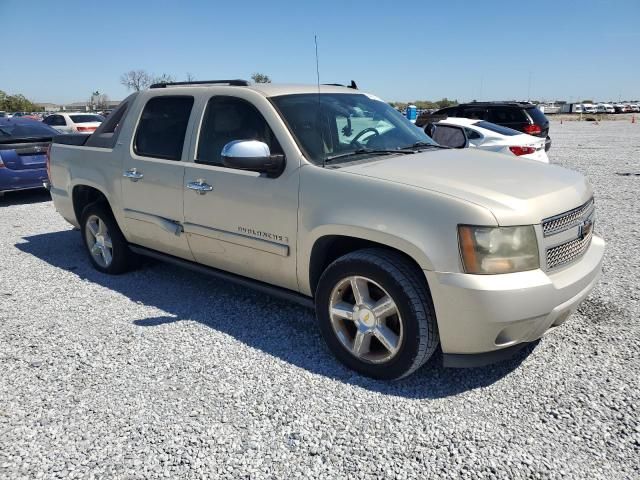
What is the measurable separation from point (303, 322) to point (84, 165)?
2.86m

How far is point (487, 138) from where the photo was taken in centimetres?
946

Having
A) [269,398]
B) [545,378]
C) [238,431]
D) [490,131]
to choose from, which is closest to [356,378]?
[269,398]

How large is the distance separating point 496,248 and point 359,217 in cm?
80

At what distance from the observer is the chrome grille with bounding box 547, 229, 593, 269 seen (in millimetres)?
2881

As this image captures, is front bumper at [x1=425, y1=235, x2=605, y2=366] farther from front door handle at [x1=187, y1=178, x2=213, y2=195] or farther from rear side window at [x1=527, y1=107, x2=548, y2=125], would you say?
rear side window at [x1=527, y1=107, x2=548, y2=125]

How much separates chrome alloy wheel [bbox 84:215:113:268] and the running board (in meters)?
0.38

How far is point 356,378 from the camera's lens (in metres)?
3.20

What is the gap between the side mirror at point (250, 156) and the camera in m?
3.30

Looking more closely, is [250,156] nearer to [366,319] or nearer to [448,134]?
[366,319]

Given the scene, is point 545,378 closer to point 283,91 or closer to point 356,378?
point 356,378

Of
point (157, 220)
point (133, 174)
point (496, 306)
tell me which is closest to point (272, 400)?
point (496, 306)

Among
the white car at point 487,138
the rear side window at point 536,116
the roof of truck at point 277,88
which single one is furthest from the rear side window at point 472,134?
the roof of truck at point 277,88

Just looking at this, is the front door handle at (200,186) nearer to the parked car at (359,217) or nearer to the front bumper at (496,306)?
the parked car at (359,217)

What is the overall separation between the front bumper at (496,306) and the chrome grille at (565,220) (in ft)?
0.80
